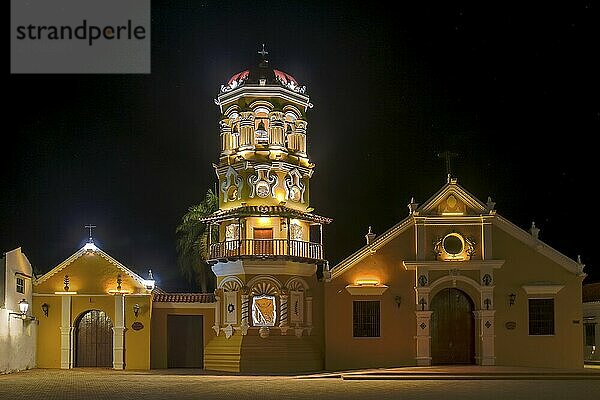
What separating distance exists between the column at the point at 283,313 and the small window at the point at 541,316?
9306mm

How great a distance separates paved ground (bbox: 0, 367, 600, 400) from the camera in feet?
83.3

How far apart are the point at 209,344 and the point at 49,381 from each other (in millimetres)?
8350

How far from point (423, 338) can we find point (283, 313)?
5.38m

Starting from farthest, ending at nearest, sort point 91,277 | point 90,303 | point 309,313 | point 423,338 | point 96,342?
point 96,342
point 91,277
point 90,303
point 309,313
point 423,338

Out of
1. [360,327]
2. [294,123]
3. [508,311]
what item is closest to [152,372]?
[360,327]

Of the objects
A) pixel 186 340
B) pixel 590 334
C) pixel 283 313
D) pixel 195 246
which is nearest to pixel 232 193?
pixel 283 313

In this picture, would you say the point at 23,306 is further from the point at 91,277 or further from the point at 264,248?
the point at 264,248

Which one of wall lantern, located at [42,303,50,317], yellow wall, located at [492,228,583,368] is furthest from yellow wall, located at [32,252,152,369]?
yellow wall, located at [492,228,583,368]

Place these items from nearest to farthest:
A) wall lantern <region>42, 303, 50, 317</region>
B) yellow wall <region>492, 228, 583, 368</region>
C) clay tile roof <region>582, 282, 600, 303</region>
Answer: yellow wall <region>492, 228, 583, 368</region> < wall lantern <region>42, 303, 50, 317</region> < clay tile roof <region>582, 282, 600, 303</region>

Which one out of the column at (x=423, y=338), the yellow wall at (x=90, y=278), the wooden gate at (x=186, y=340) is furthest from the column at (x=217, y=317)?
the column at (x=423, y=338)

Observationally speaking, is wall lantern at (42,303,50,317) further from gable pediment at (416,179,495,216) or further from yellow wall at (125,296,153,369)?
gable pediment at (416,179,495,216)

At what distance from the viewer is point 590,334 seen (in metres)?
44.3

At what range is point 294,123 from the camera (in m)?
38.0

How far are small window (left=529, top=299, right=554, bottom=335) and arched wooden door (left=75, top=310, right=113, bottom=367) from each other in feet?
53.9
